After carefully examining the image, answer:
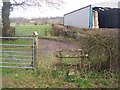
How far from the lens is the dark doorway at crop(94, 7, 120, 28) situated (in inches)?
1162

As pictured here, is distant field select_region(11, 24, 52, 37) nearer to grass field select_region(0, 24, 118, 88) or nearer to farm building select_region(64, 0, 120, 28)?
farm building select_region(64, 0, 120, 28)

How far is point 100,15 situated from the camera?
3123 cm

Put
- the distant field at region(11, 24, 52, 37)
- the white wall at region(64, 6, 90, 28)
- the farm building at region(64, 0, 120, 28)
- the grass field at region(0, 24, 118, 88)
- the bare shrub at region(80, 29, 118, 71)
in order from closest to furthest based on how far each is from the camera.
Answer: the grass field at region(0, 24, 118, 88) < the bare shrub at region(80, 29, 118, 71) < the farm building at region(64, 0, 120, 28) < the white wall at region(64, 6, 90, 28) < the distant field at region(11, 24, 52, 37)

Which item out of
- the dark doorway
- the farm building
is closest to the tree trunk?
the farm building

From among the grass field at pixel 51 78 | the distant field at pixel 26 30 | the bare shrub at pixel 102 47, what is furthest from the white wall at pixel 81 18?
the grass field at pixel 51 78

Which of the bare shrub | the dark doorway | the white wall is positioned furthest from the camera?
the dark doorway

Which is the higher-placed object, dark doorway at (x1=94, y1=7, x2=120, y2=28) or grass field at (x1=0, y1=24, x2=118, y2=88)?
dark doorway at (x1=94, y1=7, x2=120, y2=28)

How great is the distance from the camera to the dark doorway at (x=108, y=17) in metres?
29.5

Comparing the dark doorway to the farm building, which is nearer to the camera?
the farm building

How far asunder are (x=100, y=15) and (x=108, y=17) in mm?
1103

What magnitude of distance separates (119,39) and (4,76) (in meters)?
3.94

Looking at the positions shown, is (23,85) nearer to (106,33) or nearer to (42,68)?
(42,68)

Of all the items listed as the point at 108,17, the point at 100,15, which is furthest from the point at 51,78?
the point at 108,17

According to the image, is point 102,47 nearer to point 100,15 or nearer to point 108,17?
point 100,15
